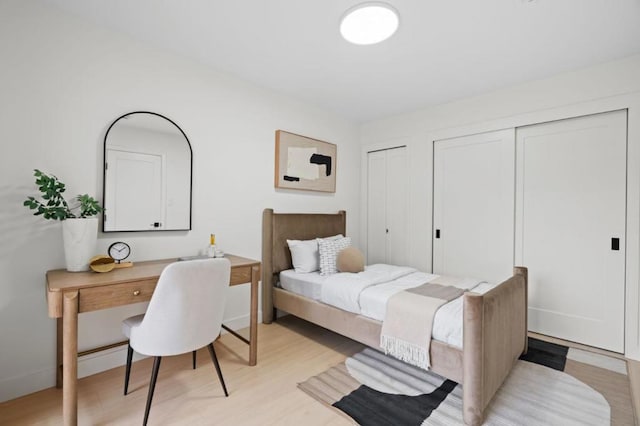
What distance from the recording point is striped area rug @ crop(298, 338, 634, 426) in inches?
68.9

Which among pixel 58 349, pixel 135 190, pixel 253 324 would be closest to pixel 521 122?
pixel 253 324

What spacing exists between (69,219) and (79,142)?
0.61 m

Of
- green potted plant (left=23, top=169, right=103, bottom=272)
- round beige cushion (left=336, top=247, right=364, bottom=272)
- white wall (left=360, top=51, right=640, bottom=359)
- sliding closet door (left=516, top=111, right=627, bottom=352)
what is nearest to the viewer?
green potted plant (left=23, top=169, right=103, bottom=272)

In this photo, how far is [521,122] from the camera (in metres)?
3.04

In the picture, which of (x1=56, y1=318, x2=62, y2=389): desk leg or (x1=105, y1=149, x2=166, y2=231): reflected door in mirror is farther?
(x1=105, y1=149, x2=166, y2=231): reflected door in mirror

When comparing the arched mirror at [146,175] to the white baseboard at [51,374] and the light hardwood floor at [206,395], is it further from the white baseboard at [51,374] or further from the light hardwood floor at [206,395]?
the light hardwood floor at [206,395]

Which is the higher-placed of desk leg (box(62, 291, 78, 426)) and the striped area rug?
desk leg (box(62, 291, 78, 426))

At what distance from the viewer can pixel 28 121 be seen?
76.5 inches

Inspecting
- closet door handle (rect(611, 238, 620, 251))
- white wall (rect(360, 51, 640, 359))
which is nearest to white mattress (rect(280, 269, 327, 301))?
white wall (rect(360, 51, 640, 359))

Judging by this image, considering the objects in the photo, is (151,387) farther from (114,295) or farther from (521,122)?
(521,122)

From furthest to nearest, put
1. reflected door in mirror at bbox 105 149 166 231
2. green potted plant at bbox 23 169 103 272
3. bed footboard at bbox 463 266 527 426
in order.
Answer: reflected door in mirror at bbox 105 149 166 231
green potted plant at bbox 23 169 103 272
bed footboard at bbox 463 266 527 426

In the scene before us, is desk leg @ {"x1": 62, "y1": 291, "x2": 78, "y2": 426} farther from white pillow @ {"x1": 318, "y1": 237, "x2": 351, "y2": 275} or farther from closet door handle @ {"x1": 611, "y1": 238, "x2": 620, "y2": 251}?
closet door handle @ {"x1": 611, "y1": 238, "x2": 620, "y2": 251}

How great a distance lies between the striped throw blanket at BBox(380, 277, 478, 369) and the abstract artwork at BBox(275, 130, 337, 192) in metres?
1.83

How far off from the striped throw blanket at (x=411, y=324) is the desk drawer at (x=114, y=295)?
160 centimetres
